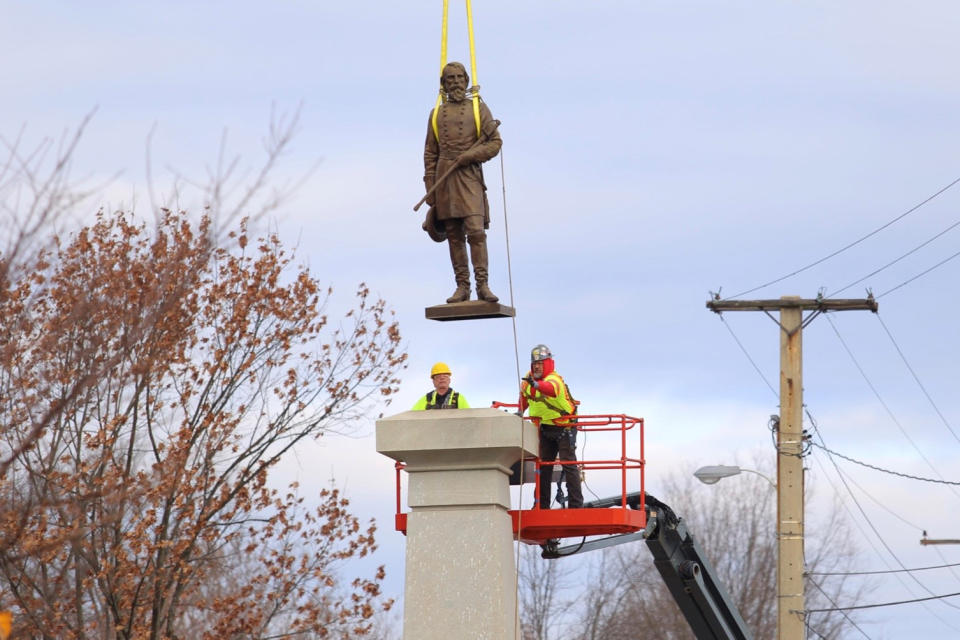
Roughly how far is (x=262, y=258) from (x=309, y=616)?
4782mm

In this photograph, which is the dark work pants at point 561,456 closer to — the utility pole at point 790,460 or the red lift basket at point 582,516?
the red lift basket at point 582,516

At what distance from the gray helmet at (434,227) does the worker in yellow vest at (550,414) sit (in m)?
1.30

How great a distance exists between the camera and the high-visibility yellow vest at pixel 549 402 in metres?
14.6

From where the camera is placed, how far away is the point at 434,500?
13.7 meters

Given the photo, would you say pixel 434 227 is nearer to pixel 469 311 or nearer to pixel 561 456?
pixel 469 311

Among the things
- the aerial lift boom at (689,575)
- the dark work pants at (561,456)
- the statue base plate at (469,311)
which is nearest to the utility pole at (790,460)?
the aerial lift boom at (689,575)

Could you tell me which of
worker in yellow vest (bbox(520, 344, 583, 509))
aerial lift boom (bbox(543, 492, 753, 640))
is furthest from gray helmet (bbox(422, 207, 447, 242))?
aerial lift boom (bbox(543, 492, 753, 640))

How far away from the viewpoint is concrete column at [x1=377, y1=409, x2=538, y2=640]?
44.2 feet

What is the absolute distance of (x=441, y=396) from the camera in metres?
14.3

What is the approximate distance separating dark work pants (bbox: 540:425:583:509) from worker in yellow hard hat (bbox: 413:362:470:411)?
102 centimetres

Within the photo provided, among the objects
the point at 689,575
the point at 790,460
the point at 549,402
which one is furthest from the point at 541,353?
the point at 790,460

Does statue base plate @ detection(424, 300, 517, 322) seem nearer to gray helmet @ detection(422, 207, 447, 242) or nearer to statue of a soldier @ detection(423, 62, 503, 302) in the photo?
statue of a soldier @ detection(423, 62, 503, 302)

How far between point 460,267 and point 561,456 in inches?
74.4

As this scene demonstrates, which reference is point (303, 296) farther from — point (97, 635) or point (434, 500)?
point (434, 500)
